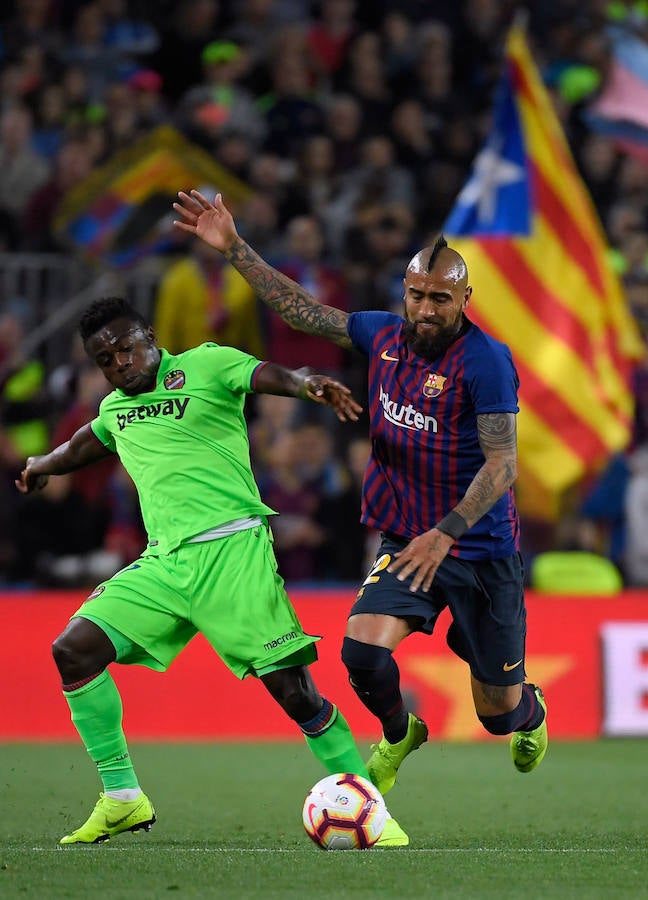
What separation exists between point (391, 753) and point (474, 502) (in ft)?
4.52

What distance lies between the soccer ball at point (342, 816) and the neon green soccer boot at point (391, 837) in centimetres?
8

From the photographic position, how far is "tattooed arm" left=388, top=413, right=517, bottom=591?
247 inches

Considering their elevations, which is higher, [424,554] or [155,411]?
[155,411]

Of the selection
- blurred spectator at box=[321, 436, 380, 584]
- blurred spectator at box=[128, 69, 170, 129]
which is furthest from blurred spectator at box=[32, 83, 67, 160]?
blurred spectator at box=[321, 436, 380, 584]

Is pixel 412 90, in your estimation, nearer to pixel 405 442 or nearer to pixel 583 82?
pixel 583 82

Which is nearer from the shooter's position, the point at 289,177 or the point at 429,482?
the point at 429,482

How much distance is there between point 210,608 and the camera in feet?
22.2

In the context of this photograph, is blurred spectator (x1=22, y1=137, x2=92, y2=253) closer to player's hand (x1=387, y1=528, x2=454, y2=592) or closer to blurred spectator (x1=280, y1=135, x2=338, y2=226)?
blurred spectator (x1=280, y1=135, x2=338, y2=226)

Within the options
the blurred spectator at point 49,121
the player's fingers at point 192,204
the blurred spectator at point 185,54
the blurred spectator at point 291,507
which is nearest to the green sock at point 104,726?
the player's fingers at point 192,204

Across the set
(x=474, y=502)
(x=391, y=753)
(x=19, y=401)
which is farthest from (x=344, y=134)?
(x=474, y=502)

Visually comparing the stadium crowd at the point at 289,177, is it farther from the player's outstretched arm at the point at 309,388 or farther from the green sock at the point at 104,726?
the player's outstretched arm at the point at 309,388

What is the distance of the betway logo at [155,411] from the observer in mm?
6938

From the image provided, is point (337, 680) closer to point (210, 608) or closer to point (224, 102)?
point (210, 608)

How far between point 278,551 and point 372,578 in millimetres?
5434
